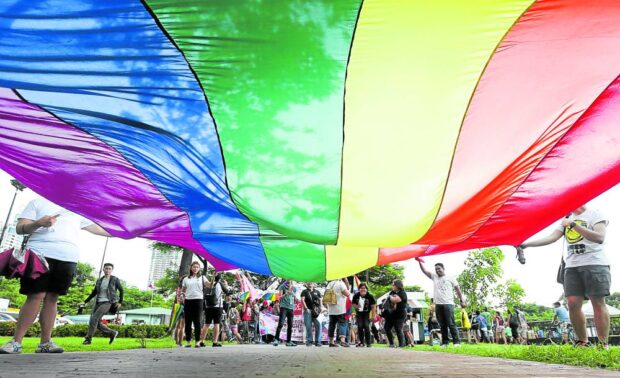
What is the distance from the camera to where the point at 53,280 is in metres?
4.21

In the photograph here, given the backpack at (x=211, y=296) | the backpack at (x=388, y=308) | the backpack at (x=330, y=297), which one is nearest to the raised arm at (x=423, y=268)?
the backpack at (x=388, y=308)

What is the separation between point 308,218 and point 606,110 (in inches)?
101

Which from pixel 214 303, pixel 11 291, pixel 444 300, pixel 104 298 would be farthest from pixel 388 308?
pixel 11 291

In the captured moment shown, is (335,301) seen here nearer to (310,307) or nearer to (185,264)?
(310,307)

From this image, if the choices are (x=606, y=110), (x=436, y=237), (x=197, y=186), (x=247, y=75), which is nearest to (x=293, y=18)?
(x=247, y=75)

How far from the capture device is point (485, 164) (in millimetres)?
3357

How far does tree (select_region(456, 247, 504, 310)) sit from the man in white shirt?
2526cm

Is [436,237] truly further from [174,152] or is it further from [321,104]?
[174,152]

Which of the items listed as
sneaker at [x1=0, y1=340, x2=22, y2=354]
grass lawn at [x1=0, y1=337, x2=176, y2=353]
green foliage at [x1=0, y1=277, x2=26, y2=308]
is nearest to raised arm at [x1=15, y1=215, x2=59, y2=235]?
sneaker at [x1=0, y1=340, x2=22, y2=354]

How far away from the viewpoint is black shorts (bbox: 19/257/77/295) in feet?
13.3

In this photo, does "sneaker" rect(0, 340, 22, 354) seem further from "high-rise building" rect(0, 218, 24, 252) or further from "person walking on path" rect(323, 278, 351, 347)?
"person walking on path" rect(323, 278, 351, 347)

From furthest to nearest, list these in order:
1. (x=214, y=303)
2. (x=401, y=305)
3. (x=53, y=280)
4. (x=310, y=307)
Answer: (x=310, y=307) < (x=401, y=305) < (x=214, y=303) < (x=53, y=280)

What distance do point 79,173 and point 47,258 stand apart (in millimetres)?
1197

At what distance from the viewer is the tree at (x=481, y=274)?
83.4 feet
